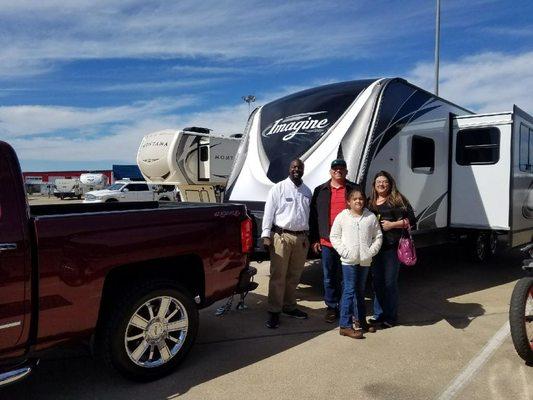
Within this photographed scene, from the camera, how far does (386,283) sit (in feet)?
16.8

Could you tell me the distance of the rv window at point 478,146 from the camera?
7.30m

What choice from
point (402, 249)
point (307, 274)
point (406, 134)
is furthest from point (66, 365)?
point (406, 134)

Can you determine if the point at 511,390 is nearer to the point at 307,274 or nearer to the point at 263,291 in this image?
the point at 263,291

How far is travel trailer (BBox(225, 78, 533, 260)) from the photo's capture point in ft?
19.9

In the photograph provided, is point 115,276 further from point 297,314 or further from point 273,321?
point 297,314

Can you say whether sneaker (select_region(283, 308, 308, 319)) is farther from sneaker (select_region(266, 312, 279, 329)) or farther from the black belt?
the black belt

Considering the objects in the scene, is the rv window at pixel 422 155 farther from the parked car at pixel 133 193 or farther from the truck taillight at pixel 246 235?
the parked car at pixel 133 193

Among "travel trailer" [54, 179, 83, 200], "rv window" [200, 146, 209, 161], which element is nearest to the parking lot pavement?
"rv window" [200, 146, 209, 161]

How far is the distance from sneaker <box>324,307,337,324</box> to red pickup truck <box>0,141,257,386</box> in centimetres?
119

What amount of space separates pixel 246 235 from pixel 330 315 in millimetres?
1642

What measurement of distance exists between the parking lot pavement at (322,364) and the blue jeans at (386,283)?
0.22 meters

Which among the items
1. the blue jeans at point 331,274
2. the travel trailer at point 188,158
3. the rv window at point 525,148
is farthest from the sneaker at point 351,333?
the travel trailer at point 188,158

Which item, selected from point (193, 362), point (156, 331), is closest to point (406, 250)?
point (193, 362)

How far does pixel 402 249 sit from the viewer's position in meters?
5.00
